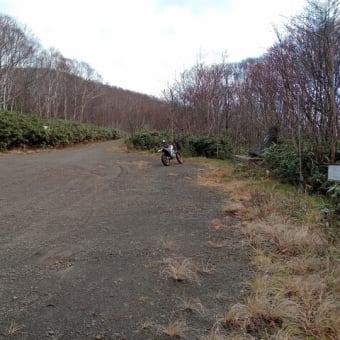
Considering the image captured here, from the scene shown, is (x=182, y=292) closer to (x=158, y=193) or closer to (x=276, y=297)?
(x=276, y=297)

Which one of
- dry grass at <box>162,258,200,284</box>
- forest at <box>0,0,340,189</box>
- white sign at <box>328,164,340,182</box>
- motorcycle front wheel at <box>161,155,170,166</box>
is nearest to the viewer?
dry grass at <box>162,258,200,284</box>

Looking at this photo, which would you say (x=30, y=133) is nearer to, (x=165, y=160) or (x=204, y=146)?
(x=165, y=160)

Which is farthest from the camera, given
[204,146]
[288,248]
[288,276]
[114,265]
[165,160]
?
[204,146]

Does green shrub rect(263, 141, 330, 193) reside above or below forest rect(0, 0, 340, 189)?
below

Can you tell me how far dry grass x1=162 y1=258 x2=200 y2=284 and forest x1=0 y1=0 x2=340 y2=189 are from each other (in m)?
4.12

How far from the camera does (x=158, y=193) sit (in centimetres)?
601

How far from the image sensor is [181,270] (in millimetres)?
2684

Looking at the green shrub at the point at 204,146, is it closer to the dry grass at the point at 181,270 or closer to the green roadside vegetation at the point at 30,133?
the green roadside vegetation at the point at 30,133

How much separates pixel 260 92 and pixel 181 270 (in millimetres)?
9188

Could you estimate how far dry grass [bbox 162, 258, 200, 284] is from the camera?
2.60 metres

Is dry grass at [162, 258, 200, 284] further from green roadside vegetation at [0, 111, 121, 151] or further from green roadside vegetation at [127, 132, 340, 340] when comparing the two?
green roadside vegetation at [0, 111, 121, 151]

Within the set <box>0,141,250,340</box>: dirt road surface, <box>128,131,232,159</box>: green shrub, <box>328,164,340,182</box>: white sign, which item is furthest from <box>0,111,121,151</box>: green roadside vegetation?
<box>328,164,340,182</box>: white sign

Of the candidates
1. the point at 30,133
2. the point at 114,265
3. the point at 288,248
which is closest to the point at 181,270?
the point at 114,265

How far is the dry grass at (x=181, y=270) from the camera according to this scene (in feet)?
8.52
